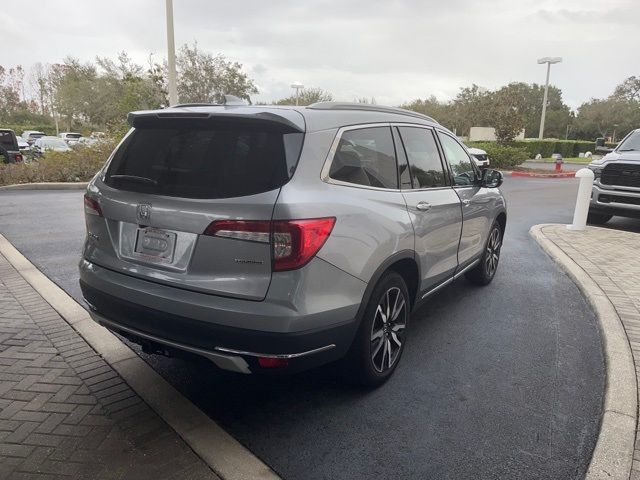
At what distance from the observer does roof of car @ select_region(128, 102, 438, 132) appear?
2.70 meters

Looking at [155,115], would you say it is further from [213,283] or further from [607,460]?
[607,460]

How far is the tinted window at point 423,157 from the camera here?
148 inches

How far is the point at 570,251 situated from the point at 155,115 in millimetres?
6379

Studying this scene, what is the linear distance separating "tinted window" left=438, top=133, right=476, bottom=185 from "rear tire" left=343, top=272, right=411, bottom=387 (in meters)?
1.51

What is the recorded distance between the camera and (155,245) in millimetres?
2725

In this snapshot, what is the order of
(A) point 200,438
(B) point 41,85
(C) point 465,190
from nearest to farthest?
1. (A) point 200,438
2. (C) point 465,190
3. (B) point 41,85

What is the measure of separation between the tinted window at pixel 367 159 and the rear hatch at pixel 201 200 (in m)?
0.36

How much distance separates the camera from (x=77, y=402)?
307 cm

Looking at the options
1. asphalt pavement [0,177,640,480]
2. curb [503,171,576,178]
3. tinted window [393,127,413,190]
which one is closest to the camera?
asphalt pavement [0,177,640,480]

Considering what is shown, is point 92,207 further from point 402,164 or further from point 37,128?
point 37,128

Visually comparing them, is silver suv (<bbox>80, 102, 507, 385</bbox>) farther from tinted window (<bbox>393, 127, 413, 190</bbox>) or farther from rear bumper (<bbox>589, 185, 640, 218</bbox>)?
rear bumper (<bbox>589, 185, 640, 218</bbox>)

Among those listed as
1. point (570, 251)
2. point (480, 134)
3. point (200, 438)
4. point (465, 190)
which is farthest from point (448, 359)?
point (480, 134)

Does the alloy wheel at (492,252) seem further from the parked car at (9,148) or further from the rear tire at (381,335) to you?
the parked car at (9,148)

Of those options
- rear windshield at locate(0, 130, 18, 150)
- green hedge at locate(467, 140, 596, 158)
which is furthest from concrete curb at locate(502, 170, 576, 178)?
rear windshield at locate(0, 130, 18, 150)
